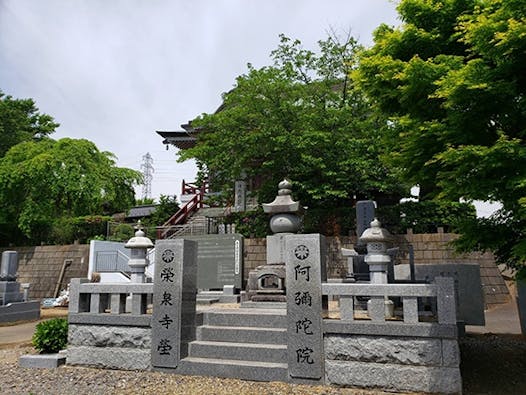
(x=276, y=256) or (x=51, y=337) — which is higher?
(x=276, y=256)

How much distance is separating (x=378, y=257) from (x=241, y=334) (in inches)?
116

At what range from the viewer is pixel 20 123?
23.8 meters

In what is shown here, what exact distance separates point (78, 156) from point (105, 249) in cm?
527

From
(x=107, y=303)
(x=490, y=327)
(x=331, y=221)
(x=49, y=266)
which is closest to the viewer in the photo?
(x=107, y=303)

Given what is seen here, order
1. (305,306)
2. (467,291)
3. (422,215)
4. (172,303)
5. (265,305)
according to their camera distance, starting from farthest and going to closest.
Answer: (422,215)
(467,291)
(265,305)
(172,303)
(305,306)

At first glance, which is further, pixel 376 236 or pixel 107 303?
pixel 376 236

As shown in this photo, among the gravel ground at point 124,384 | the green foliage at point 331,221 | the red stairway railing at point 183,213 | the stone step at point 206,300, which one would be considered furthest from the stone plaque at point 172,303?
the red stairway railing at point 183,213

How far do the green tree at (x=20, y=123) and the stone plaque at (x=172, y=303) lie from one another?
2230cm

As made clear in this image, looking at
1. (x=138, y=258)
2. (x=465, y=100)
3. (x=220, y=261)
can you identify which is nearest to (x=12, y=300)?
(x=220, y=261)

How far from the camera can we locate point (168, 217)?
74.7 feet

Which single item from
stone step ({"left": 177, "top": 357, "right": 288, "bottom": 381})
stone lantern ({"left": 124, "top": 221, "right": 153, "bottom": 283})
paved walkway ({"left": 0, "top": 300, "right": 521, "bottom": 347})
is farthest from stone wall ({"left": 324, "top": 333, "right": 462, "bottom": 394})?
paved walkway ({"left": 0, "top": 300, "right": 521, "bottom": 347})

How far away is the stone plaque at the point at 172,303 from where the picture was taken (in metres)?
5.94

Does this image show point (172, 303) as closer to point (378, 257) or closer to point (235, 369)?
point (235, 369)

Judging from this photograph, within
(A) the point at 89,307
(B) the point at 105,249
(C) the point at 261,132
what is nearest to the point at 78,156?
(B) the point at 105,249
